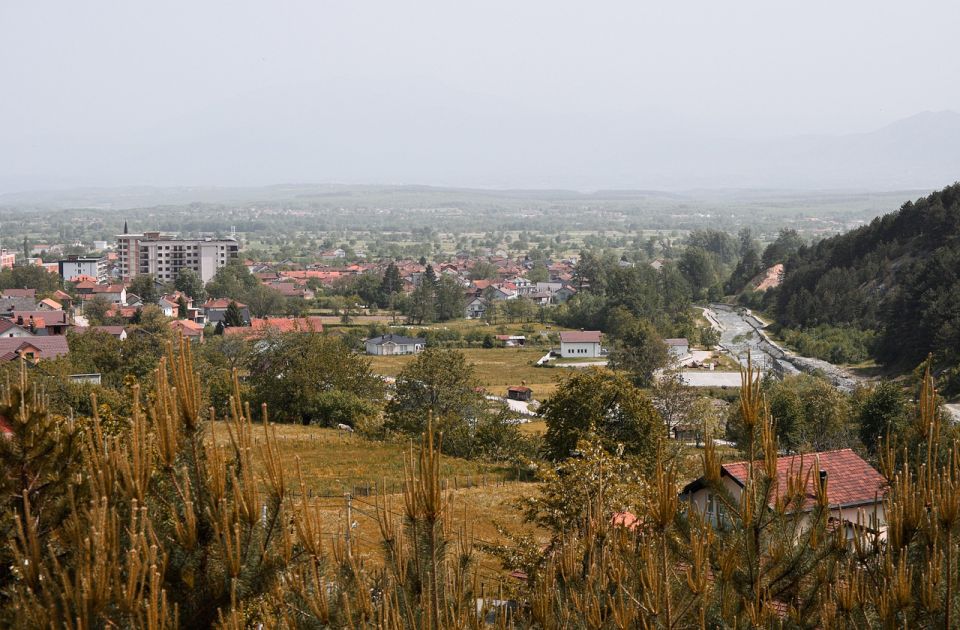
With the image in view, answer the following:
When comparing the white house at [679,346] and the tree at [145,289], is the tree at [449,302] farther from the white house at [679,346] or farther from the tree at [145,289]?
the white house at [679,346]

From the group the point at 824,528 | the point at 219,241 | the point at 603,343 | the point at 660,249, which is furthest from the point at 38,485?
the point at 660,249

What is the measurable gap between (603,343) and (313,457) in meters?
36.2

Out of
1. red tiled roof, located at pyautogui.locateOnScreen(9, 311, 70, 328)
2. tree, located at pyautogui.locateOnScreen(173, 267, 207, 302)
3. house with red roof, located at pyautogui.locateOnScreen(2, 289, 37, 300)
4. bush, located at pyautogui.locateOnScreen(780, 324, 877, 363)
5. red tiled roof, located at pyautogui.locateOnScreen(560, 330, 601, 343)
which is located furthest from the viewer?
tree, located at pyautogui.locateOnScreen(173, 267, 207, 302)

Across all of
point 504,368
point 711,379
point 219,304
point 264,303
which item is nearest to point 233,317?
point 219,304

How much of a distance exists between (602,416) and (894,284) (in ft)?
131

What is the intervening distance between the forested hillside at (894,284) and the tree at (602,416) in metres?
20.0

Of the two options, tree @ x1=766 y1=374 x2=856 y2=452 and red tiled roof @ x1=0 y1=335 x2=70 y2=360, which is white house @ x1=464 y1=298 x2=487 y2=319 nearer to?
red tiled roof @ x1=0 y1=335 x2=70 y2=360

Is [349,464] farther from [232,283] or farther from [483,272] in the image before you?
[483,272]

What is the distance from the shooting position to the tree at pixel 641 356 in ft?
161

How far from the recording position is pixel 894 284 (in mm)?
58938

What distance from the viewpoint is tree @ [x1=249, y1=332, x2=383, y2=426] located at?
34281 millimetres

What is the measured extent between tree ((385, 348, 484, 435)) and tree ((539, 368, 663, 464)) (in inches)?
195

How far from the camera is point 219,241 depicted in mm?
103750

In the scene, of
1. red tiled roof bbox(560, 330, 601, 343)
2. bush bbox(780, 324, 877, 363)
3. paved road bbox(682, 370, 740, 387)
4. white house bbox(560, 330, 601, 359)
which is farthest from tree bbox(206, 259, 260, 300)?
bush bbox(780, 324, 877, 363)
